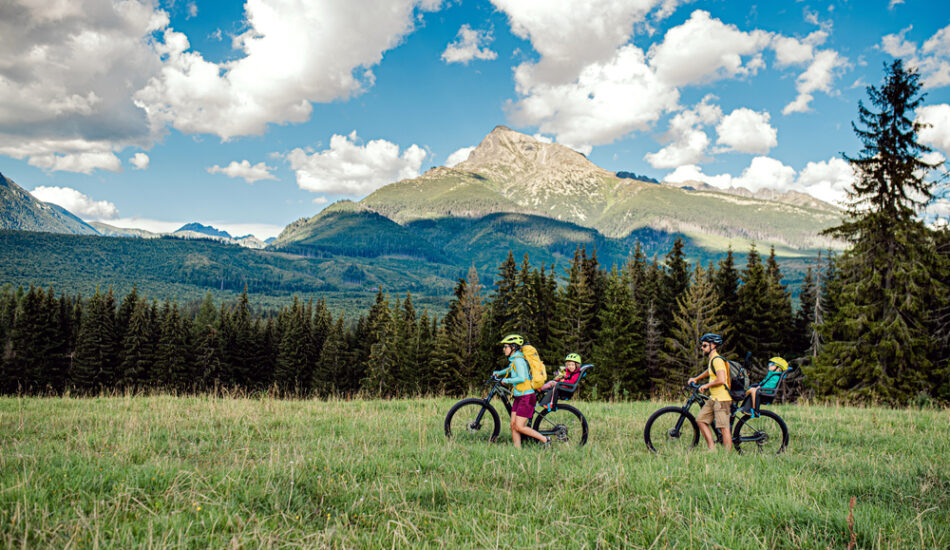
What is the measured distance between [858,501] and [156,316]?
70605mm

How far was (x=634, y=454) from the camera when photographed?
23.9 feet

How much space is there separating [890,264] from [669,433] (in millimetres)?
20588

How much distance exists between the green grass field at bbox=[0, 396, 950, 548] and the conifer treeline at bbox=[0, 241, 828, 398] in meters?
18.5

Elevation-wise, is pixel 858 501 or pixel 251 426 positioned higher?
pixel 858 501

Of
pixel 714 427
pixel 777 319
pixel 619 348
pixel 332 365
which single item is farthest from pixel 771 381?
pixel 332 365

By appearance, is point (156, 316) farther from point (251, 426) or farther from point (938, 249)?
point (938, 249)

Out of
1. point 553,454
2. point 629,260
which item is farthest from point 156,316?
point 553,454

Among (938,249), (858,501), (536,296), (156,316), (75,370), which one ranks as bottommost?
(75,370)

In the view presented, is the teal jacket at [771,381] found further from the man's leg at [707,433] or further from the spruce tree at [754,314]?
the spruce tree at [754,314]

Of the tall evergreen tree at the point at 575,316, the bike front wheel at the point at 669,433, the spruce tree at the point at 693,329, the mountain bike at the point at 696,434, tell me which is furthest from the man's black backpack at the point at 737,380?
the tall evergreen tree at the point at 575,316

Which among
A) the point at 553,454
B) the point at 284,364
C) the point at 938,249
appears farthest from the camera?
the point at 284,364

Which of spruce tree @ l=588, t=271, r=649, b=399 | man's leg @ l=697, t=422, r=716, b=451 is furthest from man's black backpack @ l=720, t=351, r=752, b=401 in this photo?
spruce tree @ l=588, t=271, r=649, b=399

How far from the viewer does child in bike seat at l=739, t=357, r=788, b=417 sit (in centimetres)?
809

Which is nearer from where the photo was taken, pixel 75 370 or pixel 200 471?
pixel 200 471
